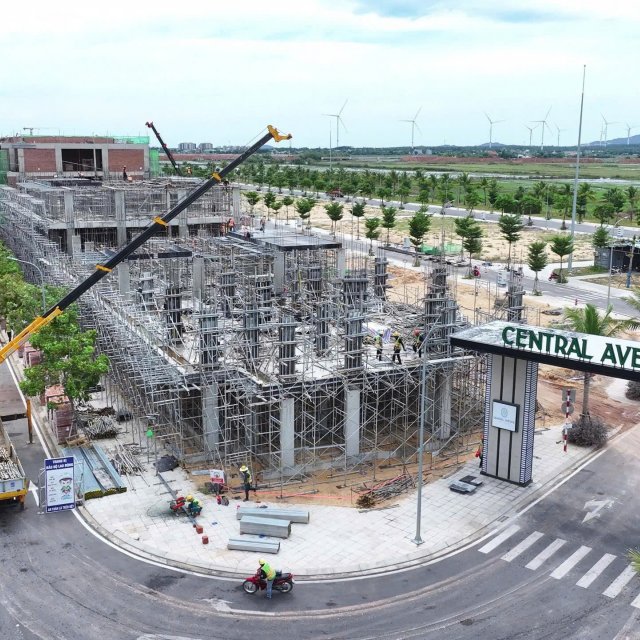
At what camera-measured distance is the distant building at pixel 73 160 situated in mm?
96750

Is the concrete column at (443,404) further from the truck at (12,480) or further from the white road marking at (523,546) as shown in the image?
the truck at (12,480)

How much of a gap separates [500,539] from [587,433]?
1259 cm

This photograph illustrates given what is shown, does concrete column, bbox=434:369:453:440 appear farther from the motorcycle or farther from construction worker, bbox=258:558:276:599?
construction worker, bbox=258:558:276:599

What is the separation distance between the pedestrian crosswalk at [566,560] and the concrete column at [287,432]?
33.9 ft

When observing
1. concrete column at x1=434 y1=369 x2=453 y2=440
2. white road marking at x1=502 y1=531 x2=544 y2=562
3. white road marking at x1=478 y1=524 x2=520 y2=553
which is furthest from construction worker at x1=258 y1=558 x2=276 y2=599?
concrete column at x1=434 y1=369 x2=453 y2=440

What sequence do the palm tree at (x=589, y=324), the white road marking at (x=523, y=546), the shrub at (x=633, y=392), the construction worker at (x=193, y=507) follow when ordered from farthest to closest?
the shrub at (x=633, y=392), the palm tree at (x=589, y=324), the construction worker at (x=193, y=507), the white road marking at (x=523, y=546)

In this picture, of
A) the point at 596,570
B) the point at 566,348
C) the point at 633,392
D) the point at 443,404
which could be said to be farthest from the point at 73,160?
the point at 596,570

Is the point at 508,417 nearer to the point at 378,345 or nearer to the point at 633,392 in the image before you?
the point at 378,345

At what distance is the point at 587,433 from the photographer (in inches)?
1604

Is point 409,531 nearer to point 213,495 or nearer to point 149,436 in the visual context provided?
point 213,495

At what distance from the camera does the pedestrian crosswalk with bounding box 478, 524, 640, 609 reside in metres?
27.4

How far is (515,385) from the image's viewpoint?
34.8 meters

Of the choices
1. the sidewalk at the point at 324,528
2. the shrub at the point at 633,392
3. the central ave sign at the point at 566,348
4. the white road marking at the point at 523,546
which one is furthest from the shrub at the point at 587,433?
the white road marking at the point at 523,546

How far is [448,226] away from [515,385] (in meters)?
101
